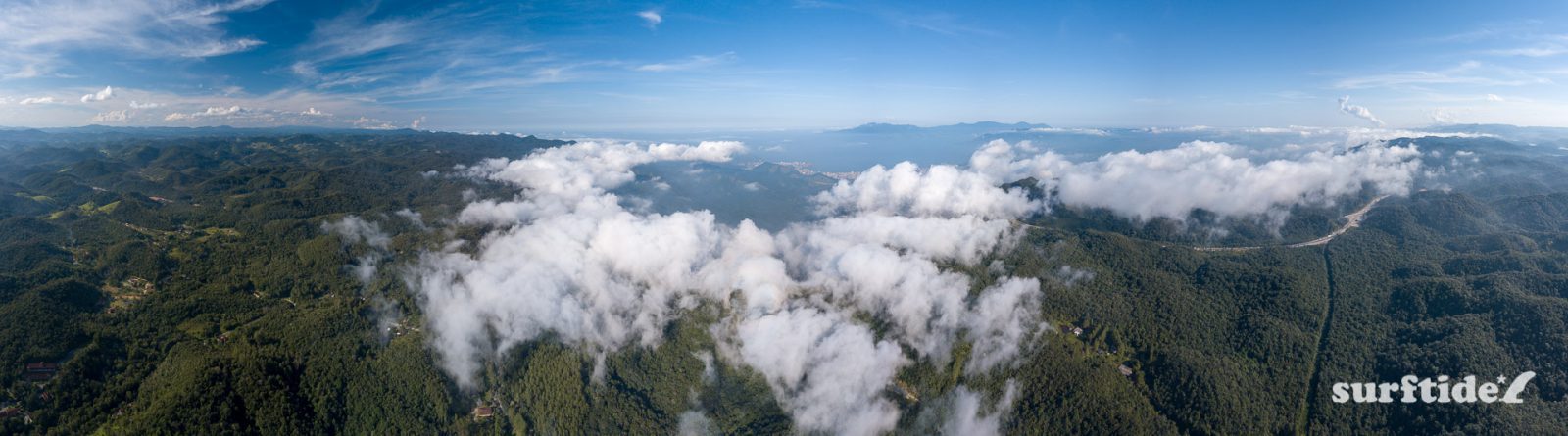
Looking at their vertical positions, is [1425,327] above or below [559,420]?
above

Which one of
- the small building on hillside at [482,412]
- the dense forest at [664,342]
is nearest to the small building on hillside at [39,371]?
the dense forest at [664,342]

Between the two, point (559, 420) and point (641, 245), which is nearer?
point (559, 420)

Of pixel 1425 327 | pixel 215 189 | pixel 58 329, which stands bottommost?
pixel 1425 327

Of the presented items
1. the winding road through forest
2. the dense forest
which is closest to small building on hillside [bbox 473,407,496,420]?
the dense forest

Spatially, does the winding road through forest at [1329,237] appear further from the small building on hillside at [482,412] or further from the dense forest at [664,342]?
the small building on hillside at [482,412]

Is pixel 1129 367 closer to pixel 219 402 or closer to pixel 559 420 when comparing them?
pixel 559 420

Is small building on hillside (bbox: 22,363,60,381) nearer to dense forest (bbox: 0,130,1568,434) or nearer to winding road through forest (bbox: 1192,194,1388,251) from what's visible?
dense forest (bbox: 0,130,1568,434)


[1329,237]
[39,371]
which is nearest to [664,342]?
[39,371]

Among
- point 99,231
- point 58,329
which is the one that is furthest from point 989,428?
point 99,231
